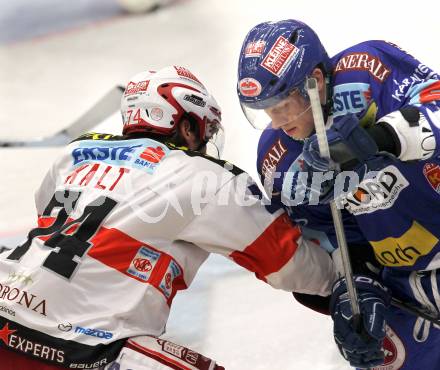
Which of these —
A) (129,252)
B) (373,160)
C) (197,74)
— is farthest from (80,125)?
(373,160)

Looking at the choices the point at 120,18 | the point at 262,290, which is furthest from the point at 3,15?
the point at 262,290

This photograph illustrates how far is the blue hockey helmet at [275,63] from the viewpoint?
2.21 metres

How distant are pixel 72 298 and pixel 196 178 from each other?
0.43 m

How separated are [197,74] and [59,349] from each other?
331cm

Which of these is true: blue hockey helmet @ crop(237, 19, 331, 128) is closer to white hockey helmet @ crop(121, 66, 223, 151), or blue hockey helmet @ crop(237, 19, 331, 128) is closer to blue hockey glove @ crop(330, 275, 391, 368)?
white hockey helmet @ crop(121, 66, 223, 151)

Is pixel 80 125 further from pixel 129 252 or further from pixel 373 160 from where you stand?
pixel 373 160

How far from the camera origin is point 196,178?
225cm

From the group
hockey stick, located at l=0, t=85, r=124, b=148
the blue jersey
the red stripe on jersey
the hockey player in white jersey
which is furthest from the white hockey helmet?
hockey stick, located at l=0, t=85, r=124, b=148

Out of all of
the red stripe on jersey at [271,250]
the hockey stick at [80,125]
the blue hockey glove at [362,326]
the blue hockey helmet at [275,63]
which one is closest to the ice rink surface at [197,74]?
the hockey stick at [80,125]

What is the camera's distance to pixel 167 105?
2.46 metres

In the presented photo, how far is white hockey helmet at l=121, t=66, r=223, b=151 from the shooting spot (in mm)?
2449

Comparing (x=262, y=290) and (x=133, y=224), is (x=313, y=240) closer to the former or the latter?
(x=133, y=224)

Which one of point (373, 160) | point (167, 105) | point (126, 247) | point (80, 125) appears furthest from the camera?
point (80, 125)

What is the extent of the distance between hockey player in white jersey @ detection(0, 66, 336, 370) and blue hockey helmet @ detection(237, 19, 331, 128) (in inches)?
8.8
